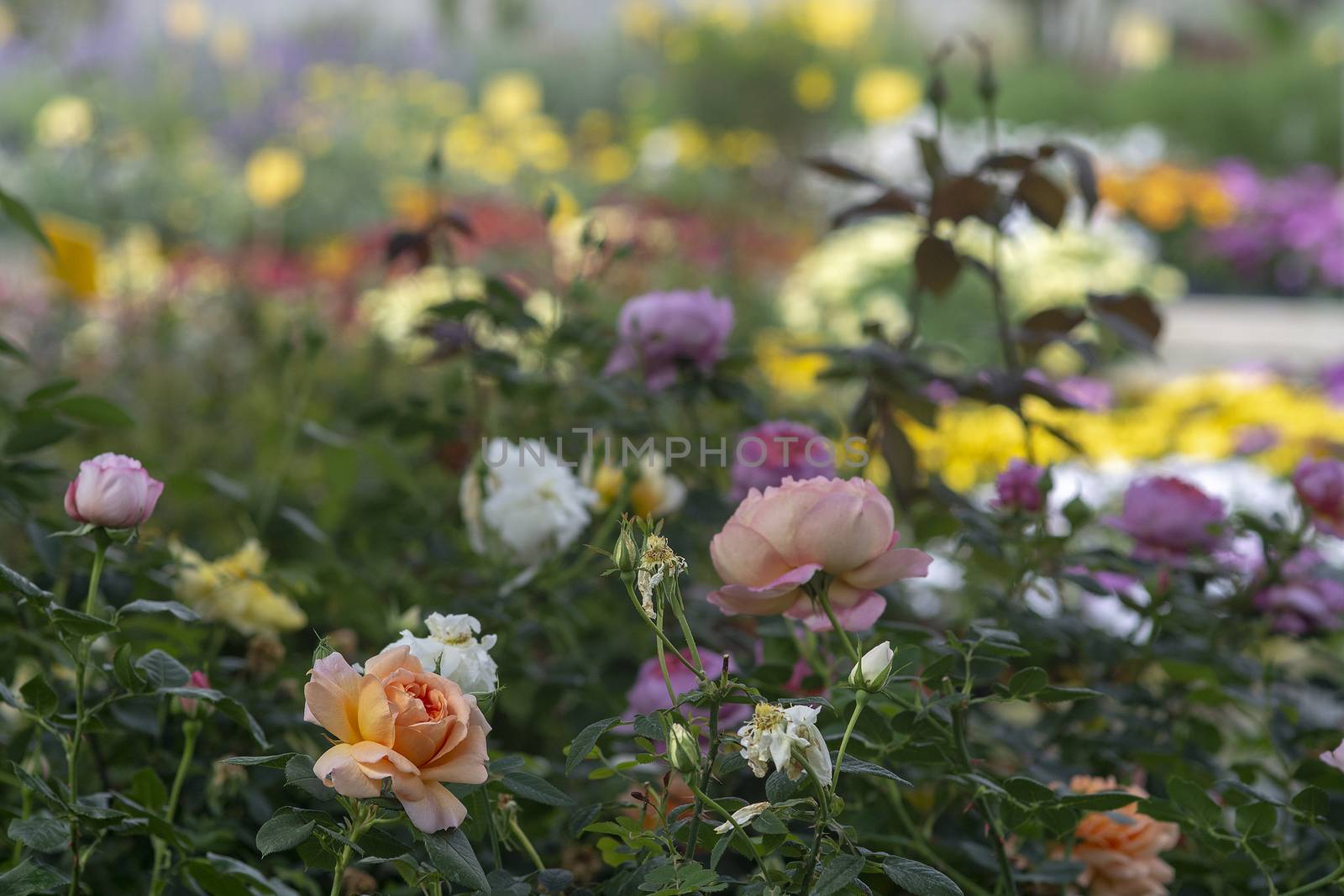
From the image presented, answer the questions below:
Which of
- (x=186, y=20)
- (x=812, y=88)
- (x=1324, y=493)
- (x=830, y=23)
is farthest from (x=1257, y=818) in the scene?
(x=186, y=20)

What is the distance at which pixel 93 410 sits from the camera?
3.38 feet

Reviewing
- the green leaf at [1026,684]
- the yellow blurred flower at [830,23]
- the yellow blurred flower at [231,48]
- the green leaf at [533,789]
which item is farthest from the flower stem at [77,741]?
the yellow blurred flower at [231,48]

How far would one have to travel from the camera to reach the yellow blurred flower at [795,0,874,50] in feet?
30.6

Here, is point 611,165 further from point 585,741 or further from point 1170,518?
point 585,741

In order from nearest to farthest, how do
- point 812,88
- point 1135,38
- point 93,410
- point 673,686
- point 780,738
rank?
point 780,738
point 673,686
point 93,410
point 812,88
point 1135,38

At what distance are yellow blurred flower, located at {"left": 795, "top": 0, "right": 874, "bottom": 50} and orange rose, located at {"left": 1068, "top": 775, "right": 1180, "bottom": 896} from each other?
8.70 m

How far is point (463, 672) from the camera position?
2.19 feet

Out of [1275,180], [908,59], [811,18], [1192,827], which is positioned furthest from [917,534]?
[908,59]

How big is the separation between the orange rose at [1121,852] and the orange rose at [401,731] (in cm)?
46

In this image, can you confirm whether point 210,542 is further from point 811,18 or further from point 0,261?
point 811,18

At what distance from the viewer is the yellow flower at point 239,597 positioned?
1040 mm

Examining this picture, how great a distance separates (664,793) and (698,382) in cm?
56

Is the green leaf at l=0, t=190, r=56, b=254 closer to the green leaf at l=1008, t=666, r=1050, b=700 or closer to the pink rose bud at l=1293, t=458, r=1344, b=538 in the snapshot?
the green leaf at l=1008, t=666, r=1050, b=700

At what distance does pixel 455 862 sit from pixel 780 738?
0.17m
